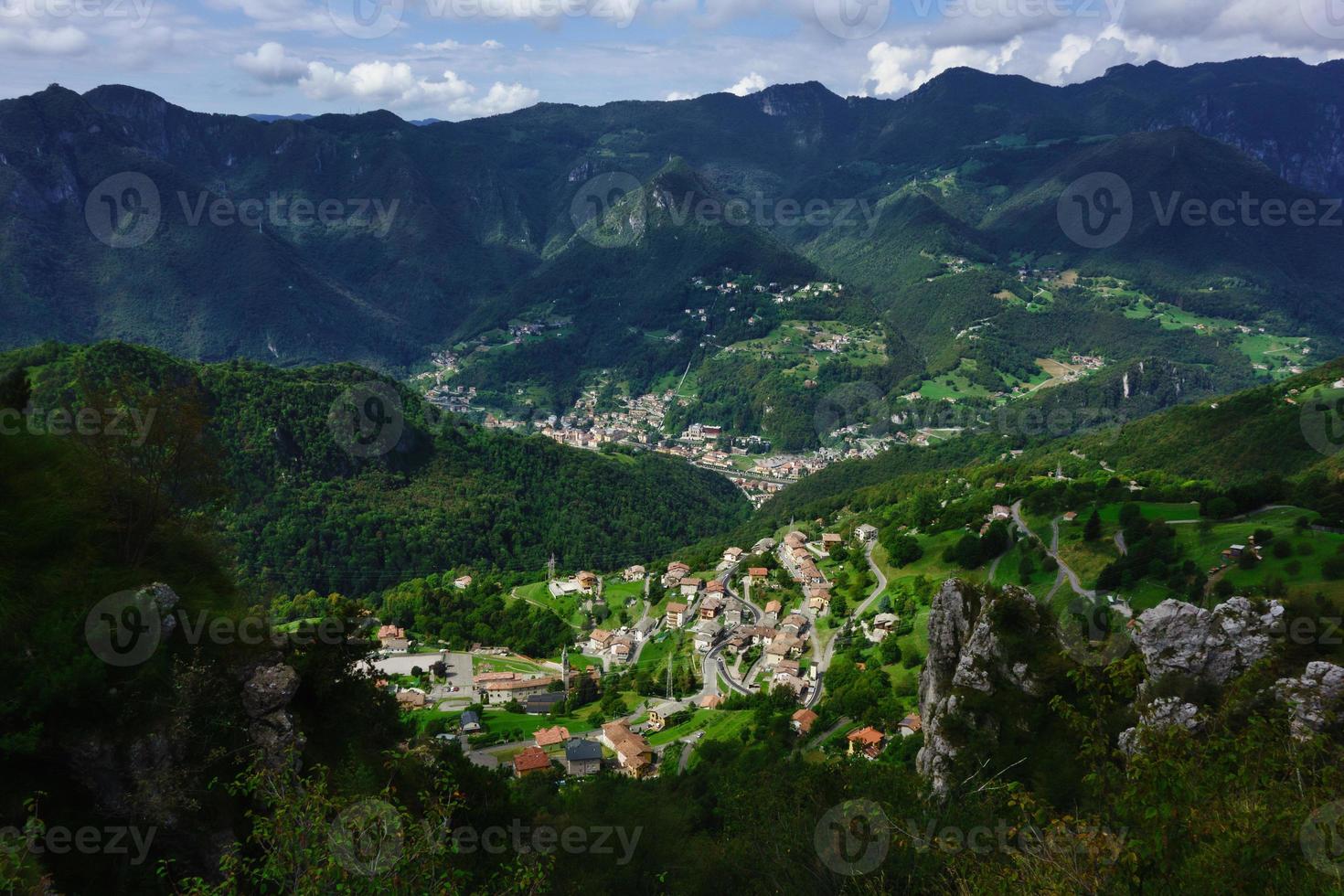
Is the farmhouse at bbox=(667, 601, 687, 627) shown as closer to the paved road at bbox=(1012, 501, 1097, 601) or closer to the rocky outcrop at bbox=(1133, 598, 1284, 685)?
the paved road at bbox=(1012, 501, 1097, 601)

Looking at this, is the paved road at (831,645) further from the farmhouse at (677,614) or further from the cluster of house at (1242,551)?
the cluster of house at (1242,551)

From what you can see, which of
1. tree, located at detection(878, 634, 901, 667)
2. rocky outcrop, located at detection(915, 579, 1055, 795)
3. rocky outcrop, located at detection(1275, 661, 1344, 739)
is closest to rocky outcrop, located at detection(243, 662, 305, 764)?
rocky outcrop, located at detection(915, 579, 1055, 795)

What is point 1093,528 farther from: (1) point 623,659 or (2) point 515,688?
(2) point 515,688

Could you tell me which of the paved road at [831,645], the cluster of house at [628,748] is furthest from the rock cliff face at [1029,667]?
the cluster of house at [628,748]

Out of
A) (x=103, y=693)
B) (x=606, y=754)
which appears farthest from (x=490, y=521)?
(x=103, y=693)

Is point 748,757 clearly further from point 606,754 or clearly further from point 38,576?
point 38,576
